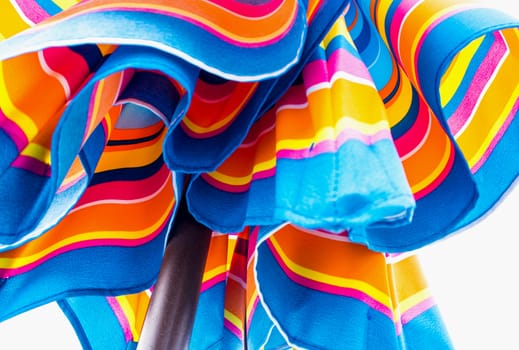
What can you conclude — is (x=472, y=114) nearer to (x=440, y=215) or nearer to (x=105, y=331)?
(x=440, y=215)

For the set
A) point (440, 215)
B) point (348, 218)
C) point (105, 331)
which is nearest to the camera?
point (348, 218)

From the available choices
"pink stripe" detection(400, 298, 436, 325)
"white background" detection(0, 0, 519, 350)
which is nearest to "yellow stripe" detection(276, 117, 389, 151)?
"pink stripe" detection(400, 298, 436, 325)

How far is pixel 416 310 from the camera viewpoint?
49 centimetres

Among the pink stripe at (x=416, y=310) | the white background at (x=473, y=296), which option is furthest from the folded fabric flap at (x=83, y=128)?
the white background at (x=473, y=296)

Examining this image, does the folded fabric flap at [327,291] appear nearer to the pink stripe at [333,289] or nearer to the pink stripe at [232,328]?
the pink stripe at [333,289]

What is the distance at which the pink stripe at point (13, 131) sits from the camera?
0.34 m

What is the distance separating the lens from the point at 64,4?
406 mm

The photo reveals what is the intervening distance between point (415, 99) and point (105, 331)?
0.31 m

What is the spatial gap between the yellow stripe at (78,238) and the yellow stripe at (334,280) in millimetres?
93

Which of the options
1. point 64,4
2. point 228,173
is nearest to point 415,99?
point 228,173

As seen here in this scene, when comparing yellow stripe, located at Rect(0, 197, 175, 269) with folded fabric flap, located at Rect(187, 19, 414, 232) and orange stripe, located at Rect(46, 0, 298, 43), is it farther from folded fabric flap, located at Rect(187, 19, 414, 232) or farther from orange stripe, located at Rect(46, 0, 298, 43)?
orange stripe, located at Rect(46, 0, 298, 43)

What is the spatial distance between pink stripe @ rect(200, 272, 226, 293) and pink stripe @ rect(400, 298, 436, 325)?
0.16 metres

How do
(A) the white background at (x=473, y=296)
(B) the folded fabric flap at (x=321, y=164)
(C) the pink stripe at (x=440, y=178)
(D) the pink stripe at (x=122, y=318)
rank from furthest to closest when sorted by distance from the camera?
(A) the white background at (x=473, y=296) → (D) the pink stripe at (x=122, y=318) → (C) the pink stripe at (x=440, y=178) → (B) the folded fabric flap at (x=321, y=164)

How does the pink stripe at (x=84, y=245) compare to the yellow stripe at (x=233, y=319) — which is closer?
the pink stripe at (x=84, y=245)
